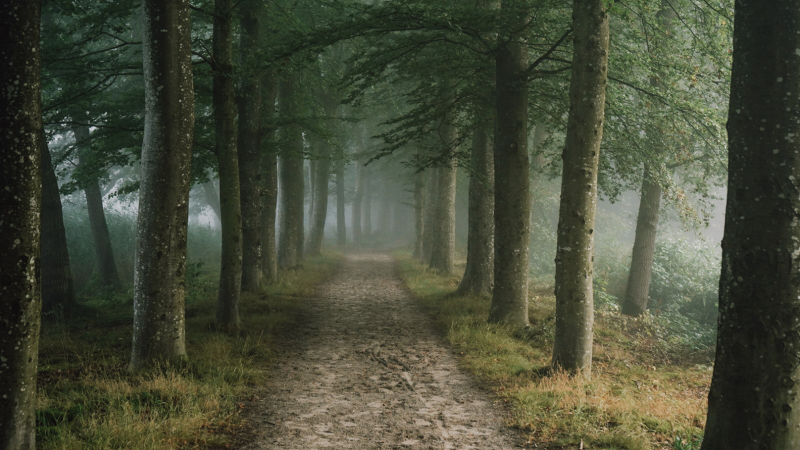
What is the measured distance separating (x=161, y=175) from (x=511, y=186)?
6418mm

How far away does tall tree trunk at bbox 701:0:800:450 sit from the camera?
346cm

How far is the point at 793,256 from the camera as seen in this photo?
3.43 meters

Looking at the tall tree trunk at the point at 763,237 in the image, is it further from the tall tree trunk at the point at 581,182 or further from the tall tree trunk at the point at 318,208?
the tall tree trunk at the point at 318,208

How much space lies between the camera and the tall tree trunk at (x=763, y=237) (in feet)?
11.3

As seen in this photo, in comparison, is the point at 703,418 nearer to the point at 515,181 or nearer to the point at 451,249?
the point at 515,181

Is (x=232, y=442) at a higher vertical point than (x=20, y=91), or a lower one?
lower

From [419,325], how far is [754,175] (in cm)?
791

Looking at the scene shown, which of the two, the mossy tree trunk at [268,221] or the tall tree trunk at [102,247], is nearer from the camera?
the mossy tree trunk at [268,221]

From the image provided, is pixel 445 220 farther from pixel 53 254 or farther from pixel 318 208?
pixel 53 254

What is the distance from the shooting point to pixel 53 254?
421 inches

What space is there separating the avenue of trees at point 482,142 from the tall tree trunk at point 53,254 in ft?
0.13

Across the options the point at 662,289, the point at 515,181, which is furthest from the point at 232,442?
the point at 662,289

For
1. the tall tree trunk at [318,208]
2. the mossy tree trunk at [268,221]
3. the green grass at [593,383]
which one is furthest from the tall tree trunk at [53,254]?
the tall tree trunk at [318,208]

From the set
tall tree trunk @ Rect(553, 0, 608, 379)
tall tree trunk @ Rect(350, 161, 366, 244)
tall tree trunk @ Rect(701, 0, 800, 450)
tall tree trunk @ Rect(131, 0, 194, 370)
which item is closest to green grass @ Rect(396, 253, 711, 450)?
tall tree trunk @ Rect(553, 0, 608, 379)
